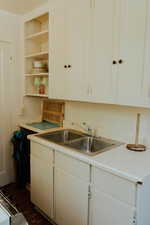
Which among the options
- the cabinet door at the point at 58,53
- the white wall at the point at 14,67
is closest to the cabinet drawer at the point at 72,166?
the cabinet door at the point at 58,53

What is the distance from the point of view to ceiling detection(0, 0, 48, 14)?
89.0 inches

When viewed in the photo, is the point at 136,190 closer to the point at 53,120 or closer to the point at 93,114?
the point at 93,114

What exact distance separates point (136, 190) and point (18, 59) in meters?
2.39

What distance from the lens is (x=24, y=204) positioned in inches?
94.0

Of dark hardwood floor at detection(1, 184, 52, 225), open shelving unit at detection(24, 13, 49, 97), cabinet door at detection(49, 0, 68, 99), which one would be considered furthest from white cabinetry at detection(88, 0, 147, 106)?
dark hardwood floor at detection(1, 184, 52, 225)

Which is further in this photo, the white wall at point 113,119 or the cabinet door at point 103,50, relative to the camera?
the white wall at point 113,119

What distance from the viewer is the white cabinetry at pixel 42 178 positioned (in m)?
1.95

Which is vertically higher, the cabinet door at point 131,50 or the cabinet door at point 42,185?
→ the cabinet door at point 131,50

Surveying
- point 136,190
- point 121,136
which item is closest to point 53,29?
point 121,136

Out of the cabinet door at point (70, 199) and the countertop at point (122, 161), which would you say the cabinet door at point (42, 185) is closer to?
the cabinet door at point (70, 199)

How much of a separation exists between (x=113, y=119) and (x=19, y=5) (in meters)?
1.87

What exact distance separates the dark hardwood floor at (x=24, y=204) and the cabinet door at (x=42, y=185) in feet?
0.41

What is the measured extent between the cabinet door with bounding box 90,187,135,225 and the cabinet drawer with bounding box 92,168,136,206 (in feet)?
0.13

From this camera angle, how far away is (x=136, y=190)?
1249 mm
